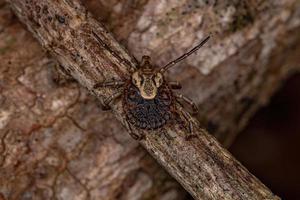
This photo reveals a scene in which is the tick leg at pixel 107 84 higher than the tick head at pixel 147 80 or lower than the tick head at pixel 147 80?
higher

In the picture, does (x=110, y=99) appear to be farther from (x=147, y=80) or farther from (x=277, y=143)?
(x=277, y=143)

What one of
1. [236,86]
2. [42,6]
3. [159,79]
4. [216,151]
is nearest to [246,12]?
[236,86]

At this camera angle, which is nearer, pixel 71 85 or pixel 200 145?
pixel 200 145

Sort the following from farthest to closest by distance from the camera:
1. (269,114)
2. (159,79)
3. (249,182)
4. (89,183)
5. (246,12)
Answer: (269,114)
(246,12)
(89,183)
(159,79)
(249,182)

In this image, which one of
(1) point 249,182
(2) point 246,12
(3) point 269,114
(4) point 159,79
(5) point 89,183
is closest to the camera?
(1) point 249,182

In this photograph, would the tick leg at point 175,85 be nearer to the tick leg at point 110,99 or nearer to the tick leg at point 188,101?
the tick leg at point 188,101

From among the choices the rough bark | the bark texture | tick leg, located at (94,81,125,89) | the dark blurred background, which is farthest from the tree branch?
the dark blurred background

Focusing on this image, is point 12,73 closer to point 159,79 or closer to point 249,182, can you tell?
point 159,79

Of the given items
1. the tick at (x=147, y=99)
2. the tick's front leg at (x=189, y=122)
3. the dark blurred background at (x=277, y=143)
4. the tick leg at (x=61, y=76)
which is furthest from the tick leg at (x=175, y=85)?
the dark blurred background at (x=277, y=143)
